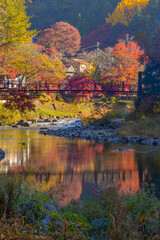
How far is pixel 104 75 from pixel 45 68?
9.29 metres

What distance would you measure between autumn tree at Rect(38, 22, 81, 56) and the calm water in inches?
1424

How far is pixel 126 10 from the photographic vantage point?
61.7m

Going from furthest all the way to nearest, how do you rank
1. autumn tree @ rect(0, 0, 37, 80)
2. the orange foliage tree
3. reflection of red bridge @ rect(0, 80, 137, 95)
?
the orange foliage tree
autumn tree @ rect(0, 0, 37, 80)
reflection of red bridge @ rect(0, 80, 137, 95)

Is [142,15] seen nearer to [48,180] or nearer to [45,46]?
[45,46]

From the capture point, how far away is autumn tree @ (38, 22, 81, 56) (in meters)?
55.1

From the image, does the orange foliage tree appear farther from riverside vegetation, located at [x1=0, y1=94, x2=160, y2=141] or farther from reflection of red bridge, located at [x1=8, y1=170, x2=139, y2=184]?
reflection of red bridge, located at [x1=8, y1=170, x2=139, y2=184]

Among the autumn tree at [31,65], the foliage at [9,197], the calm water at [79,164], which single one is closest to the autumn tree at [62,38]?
the autumn tree at [31,65]

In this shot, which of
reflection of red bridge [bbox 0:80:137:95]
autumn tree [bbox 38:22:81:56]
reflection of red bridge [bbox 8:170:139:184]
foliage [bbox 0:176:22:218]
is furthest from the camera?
autumn tree [bbox 38:22:81:56]

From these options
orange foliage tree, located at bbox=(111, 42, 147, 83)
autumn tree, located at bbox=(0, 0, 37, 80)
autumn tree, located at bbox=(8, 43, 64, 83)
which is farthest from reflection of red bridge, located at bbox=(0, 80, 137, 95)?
autumn tree, located at bbox=(0, 0, 37, 80)

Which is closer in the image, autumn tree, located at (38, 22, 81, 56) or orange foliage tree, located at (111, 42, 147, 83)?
Answer: orange foliage tree, located at (111, 42, 147, 83)

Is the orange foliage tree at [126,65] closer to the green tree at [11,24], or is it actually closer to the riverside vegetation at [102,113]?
the riverside vegetation at [102,113]

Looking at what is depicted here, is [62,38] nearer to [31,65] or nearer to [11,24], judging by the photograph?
[11,24]

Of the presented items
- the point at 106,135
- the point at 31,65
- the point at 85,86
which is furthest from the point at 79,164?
the point at 31,65

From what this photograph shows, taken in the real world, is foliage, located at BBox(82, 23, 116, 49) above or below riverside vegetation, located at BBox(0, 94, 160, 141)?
above
